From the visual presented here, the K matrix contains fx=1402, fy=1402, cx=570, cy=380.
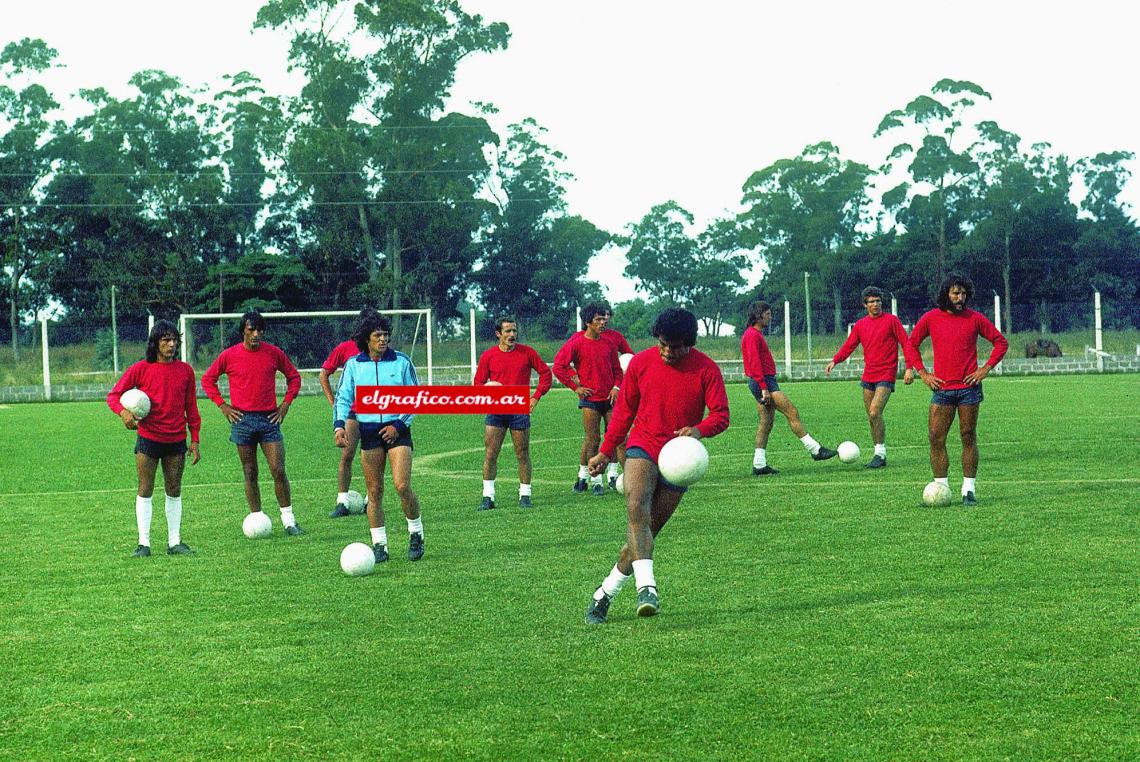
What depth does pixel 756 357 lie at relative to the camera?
17906 mm

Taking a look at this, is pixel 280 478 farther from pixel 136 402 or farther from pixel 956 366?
pixel 956 366

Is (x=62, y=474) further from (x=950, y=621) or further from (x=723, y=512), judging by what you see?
(x=950, y=621)

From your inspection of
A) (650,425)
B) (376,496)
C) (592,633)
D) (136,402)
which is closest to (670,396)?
(650,425)

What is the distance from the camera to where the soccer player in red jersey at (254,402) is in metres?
13.0

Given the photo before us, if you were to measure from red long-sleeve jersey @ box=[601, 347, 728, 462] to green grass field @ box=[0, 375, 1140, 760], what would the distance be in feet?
3.71

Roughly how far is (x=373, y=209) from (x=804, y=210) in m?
28.0

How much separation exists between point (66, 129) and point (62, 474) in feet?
181

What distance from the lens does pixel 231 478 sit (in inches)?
761

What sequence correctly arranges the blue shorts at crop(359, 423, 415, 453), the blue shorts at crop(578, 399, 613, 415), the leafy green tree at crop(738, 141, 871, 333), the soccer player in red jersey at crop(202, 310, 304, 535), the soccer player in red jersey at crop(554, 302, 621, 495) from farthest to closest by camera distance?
the leafy green tree at crop(738, 141, 871, 333) → the blue shorts at crop(578, 399, 613, 415) → the soccer player in red jersey at crop(554, 302, 621, 495) → the soccer player in red jersey at crop(202, 310, 304, 535) → the blue shorts at crop(359, 423, 415, 453)

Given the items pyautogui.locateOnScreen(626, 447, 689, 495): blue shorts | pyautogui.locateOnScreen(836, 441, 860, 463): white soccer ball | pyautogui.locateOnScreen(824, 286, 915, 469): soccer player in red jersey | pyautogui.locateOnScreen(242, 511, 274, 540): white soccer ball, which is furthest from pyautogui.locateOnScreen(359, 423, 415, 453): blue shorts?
pyautogui.locateOnScreen(836, 441, 860, 463): white soccer ball

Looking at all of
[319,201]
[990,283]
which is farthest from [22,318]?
[990,283]

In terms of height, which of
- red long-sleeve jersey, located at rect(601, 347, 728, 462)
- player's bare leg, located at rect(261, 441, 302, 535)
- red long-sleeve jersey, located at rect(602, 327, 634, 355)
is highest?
red long-sleeve jersey, located at rect(602, 327, 634, 355)

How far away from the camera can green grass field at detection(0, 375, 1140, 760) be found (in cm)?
603

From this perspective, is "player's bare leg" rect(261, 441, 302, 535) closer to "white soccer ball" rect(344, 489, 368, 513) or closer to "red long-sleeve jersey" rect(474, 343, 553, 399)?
"white soccer ball" rect(344, 489, 368, 513)
